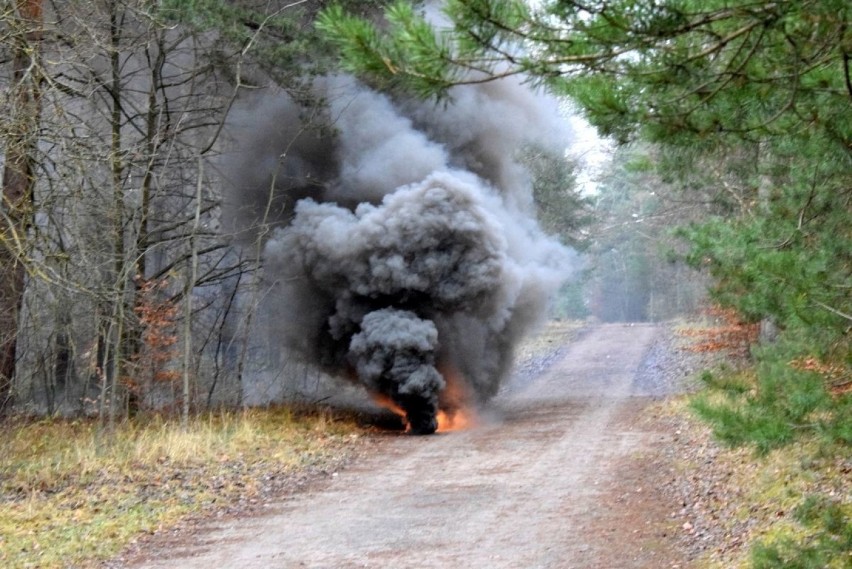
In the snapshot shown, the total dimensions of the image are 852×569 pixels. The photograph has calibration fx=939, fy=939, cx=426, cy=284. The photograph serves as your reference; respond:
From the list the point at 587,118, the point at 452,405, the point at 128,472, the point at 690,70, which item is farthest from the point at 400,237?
the point at 690,70

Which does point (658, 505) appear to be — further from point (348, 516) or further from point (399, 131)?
point (399, 131)

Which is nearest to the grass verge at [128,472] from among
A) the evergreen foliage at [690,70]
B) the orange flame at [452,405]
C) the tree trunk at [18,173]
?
the tree trunk at [18,173]

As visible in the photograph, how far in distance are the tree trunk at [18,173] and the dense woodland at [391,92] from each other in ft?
0.16

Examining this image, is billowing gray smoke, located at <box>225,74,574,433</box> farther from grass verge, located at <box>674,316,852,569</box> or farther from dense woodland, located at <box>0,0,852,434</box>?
grass verge, located at <box>674,316,852,569</box>

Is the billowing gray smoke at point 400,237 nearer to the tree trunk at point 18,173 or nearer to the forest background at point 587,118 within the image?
the forest background at point 587,118

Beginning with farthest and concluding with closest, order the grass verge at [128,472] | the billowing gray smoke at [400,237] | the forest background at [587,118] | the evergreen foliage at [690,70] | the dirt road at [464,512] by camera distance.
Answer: the billowing gray smoke at [400,237] < the grass verge at [128,472] < the dirt road at [464,512] < the forest background at [587,118] < the evergreen foliage at [690,70]

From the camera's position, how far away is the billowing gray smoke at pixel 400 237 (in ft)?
56.0

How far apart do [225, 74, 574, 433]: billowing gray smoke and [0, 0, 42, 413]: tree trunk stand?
4.64 meters

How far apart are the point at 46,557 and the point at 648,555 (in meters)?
5.15

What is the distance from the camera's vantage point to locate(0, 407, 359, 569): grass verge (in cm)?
884

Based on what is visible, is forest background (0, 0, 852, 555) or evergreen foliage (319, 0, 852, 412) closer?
evergreen foliage (319, 0, 852, 412)

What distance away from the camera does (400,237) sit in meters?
17.2

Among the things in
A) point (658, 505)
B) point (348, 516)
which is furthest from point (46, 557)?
point (658, 505)

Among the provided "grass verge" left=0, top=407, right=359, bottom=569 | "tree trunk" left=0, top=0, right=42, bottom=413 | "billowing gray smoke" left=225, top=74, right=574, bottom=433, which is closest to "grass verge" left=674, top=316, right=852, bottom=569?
"grass verge" left=0, top=407, right=359, bottom=569
